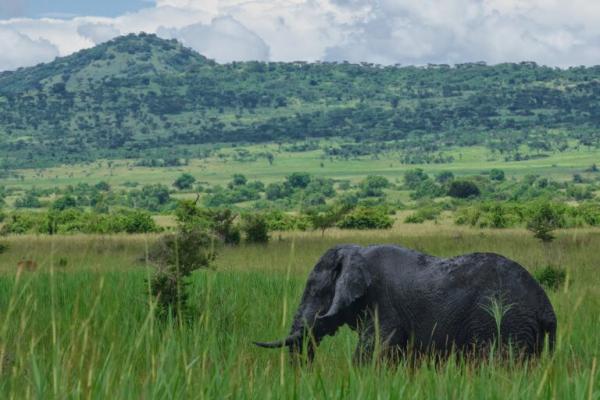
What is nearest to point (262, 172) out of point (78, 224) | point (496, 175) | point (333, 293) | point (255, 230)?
point (496, 175)

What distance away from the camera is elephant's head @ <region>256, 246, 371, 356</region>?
7.58 metres

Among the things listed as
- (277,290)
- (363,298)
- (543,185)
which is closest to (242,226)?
(277,290)

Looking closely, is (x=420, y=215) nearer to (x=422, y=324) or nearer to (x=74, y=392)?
(x=422, y=324)

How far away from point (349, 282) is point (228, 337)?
166 centimetres

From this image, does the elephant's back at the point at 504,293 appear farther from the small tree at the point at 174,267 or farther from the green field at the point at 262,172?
the green field at the point at 262,172

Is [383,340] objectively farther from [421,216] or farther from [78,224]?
[421,216]

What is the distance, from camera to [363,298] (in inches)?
309

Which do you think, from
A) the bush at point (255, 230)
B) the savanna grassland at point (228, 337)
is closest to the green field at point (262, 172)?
the bush at point (255, 230)

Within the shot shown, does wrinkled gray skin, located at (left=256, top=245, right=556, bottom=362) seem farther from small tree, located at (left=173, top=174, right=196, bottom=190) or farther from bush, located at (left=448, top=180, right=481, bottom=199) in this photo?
small tree, located at (left=173, top=174, right=196, bottom=190)

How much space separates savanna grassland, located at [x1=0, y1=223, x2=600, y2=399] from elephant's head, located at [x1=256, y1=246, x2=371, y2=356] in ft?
1.16

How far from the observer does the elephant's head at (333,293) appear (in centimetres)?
758

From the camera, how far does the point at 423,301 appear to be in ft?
25.4

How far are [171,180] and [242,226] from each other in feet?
484

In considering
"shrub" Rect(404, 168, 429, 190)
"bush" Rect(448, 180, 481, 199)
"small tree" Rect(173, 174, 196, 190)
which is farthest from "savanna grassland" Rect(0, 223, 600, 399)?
"small tree" Rect(173, 174, 196, 190)
